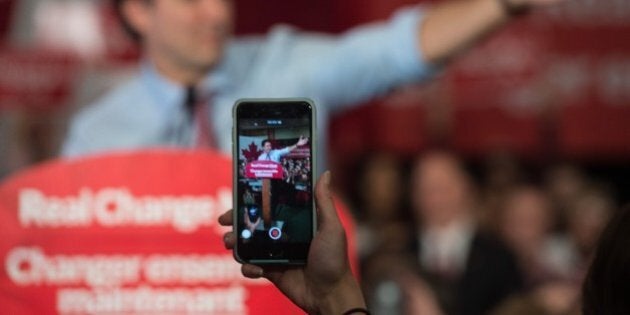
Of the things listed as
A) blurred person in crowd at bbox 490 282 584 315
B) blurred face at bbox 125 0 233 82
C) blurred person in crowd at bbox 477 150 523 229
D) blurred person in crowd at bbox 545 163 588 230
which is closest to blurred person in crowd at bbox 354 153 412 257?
blurred person in crowd at bbox 477 150 523 229

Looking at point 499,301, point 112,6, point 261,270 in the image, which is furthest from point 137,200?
point 499,301

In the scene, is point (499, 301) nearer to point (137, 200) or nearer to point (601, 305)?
point (137, 200)

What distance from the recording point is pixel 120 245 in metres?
2.49

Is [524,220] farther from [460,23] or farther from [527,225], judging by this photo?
[460,23]

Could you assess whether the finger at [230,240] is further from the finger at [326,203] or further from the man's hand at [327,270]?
the finger at [326,203]

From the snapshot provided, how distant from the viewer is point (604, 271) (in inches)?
68.7

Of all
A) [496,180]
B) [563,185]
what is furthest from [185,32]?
[563,185]

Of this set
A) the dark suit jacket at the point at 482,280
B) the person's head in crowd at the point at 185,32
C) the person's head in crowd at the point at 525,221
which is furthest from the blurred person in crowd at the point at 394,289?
the person's head in crowd at the point at 525,221

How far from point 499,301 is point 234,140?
1.88 meters

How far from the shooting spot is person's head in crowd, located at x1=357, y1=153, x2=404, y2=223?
4684mm

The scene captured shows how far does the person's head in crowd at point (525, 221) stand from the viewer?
14.7 feet

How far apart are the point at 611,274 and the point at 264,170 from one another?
45 cm

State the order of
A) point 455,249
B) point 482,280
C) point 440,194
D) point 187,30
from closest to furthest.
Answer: point 187,30
point 482,280
point 455,249
point 440,194

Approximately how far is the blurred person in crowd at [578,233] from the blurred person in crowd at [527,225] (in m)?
0.06
